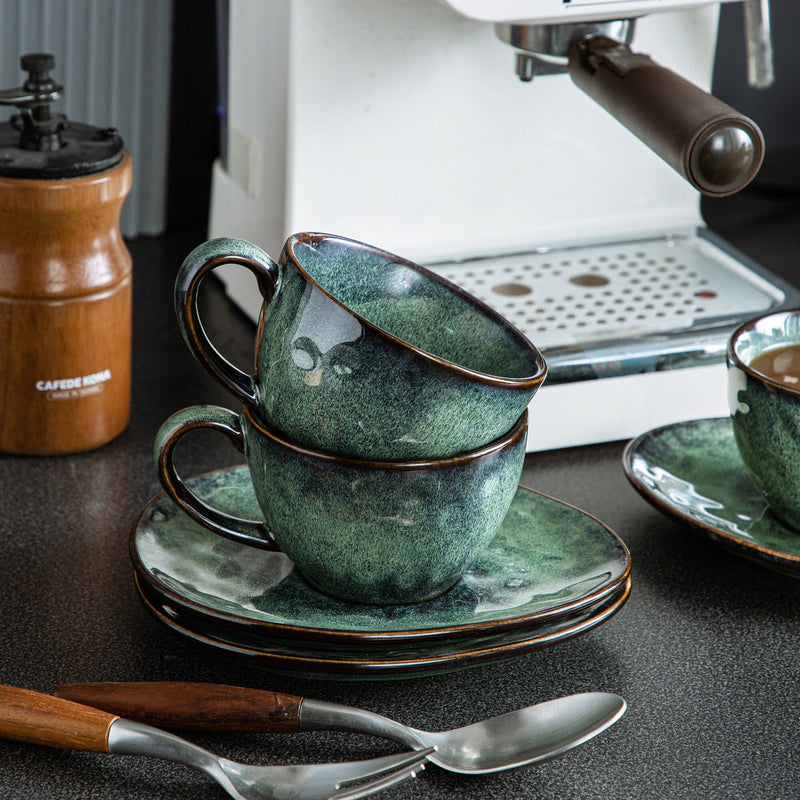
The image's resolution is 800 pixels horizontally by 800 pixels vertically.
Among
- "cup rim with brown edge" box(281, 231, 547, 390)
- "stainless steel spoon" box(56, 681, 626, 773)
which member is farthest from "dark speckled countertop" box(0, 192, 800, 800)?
"cup rim with brown edge" box(281, 231, 547, 390)

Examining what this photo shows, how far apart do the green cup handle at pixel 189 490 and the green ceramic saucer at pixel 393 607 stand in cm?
2

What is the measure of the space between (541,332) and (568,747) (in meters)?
0.30

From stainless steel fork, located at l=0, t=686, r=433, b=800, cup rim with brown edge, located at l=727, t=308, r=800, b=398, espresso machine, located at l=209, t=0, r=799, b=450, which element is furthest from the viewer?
espresso machine, located at l=209, t=0, r=799, b=450

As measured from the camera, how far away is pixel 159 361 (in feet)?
2.47

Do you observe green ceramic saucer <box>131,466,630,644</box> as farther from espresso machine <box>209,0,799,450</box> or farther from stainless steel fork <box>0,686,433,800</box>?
espresso machine <box>209,0,799,450</box>

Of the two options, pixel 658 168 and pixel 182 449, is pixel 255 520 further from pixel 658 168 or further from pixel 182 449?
pixel 658 168

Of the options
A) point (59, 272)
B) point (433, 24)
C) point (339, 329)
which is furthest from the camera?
point (433, 24)

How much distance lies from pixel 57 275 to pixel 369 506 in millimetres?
252

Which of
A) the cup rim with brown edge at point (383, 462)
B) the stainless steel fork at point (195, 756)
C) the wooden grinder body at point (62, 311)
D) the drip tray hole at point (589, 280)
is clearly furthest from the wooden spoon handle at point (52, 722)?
the drip tray hole at point (589, 280)

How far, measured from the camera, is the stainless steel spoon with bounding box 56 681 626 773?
0.41 metres

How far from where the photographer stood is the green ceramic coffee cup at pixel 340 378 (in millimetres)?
406

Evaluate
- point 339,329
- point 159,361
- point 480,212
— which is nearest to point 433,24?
point 480,212

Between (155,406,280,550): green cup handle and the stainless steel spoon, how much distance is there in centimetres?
7

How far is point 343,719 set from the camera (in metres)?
0.40
